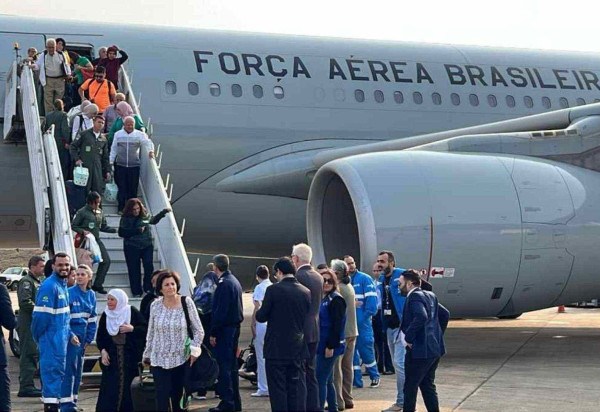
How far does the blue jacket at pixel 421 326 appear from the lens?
8828 mm

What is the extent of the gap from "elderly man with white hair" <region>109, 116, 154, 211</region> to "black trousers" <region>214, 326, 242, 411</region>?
3330 mm

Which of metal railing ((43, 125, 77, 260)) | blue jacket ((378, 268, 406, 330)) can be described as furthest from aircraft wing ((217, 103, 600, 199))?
metal railing ((43, 125, 77, 260))

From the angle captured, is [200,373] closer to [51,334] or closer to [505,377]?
[51,334]

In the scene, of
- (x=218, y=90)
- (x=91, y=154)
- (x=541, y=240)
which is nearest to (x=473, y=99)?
(x=218, y=90)

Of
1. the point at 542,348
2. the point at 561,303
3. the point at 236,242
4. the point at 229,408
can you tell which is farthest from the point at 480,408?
the point at 236,242

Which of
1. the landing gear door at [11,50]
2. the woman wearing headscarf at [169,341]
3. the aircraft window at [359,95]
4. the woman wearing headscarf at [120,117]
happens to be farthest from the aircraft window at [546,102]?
the woman wearing headscarf at [169,341]

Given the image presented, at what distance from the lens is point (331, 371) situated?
9.44m

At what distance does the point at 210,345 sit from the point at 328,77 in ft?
24.7

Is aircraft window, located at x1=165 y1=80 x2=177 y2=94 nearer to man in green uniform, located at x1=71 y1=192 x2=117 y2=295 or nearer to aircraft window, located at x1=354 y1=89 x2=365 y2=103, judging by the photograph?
aircraft window, located at x1=354 y1=89 x2=365 y2=103

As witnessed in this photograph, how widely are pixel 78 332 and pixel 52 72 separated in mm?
5310

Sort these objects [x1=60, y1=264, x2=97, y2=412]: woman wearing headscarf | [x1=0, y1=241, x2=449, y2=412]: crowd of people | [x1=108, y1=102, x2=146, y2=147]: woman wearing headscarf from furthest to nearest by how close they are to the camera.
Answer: [x1=108, y1=102, x2=146, y2=147]: woman wearing headscarf
[x1=60, y1=264, x2=97, y2=412]: woman wearing headscarf
[x1=0, y1=241, x2=449, y2=412]: crowd of people

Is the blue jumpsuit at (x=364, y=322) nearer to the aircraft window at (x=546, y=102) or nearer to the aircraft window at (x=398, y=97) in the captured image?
the aircraft window at (x=398, y=97)

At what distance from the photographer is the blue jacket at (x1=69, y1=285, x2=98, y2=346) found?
31.5 ft

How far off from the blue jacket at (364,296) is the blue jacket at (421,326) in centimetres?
242
